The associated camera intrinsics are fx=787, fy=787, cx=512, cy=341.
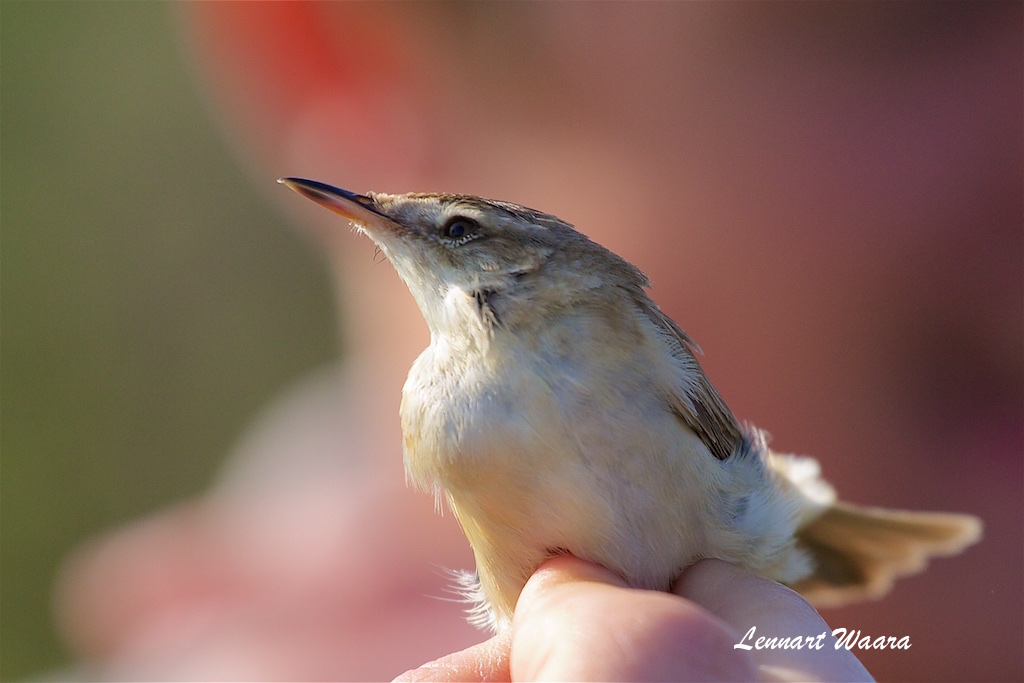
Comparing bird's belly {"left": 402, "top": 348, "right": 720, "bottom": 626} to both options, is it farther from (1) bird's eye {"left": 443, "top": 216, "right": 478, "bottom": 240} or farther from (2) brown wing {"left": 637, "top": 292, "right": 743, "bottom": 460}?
(1) bird's eye {"left": 443, "top": 216, "right": 478, "bottom": 240}

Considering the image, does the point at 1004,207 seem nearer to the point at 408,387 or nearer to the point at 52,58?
the point at 408,387

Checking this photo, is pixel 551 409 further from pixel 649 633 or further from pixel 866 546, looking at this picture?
pixel 866 546

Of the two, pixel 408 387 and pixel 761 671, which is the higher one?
pixel 408 387

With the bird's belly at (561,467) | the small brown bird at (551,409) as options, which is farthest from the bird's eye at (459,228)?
the bird's belly at (561,467)

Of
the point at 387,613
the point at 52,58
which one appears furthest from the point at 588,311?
the point at 52,58

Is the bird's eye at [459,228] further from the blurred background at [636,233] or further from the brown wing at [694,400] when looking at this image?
the blurred background at [636,233]

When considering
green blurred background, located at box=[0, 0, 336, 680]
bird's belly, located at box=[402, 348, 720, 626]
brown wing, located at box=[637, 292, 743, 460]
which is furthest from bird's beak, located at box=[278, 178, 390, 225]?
green blurred background, located at box=[0, 0, 336, 680]
